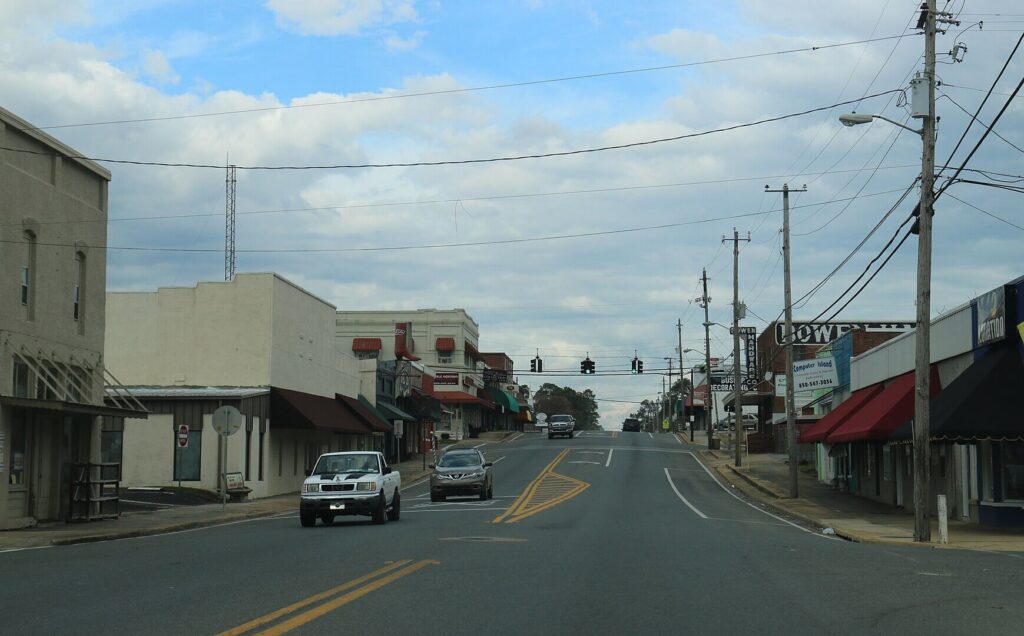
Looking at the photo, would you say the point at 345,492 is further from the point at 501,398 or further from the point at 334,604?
the point at 501,398

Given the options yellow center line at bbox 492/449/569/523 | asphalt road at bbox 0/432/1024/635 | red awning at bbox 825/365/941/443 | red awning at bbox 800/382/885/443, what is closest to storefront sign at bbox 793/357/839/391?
red awning at bbox 800/382/885/443

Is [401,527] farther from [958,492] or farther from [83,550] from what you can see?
A: [958,492]

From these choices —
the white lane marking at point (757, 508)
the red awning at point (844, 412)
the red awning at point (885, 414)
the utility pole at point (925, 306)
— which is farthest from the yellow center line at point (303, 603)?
the red awning at point (844, 412)

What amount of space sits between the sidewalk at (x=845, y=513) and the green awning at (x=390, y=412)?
18661 mm

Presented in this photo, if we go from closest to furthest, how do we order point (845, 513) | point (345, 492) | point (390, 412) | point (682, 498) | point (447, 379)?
point (345, 492), point (845, 513), point (682, 498), point (390, 412), point (447, 379)

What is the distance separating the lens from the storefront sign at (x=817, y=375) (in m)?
45.5

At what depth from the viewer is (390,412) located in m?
66.4

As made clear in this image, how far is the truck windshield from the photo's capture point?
87.3 feet

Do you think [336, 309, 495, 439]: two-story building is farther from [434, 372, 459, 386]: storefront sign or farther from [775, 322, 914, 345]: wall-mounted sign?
[775, 322, 914, 345]: wall-mounted sign

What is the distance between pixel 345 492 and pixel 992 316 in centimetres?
1562

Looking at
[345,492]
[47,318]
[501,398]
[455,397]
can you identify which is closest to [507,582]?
[345,492]

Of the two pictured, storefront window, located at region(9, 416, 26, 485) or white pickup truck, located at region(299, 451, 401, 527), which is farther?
storefront window, located at region(9, 416, 26, 485)

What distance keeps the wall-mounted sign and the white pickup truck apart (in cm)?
3817

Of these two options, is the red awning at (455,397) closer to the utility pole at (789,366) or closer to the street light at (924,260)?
the utility pole at (789,366)
